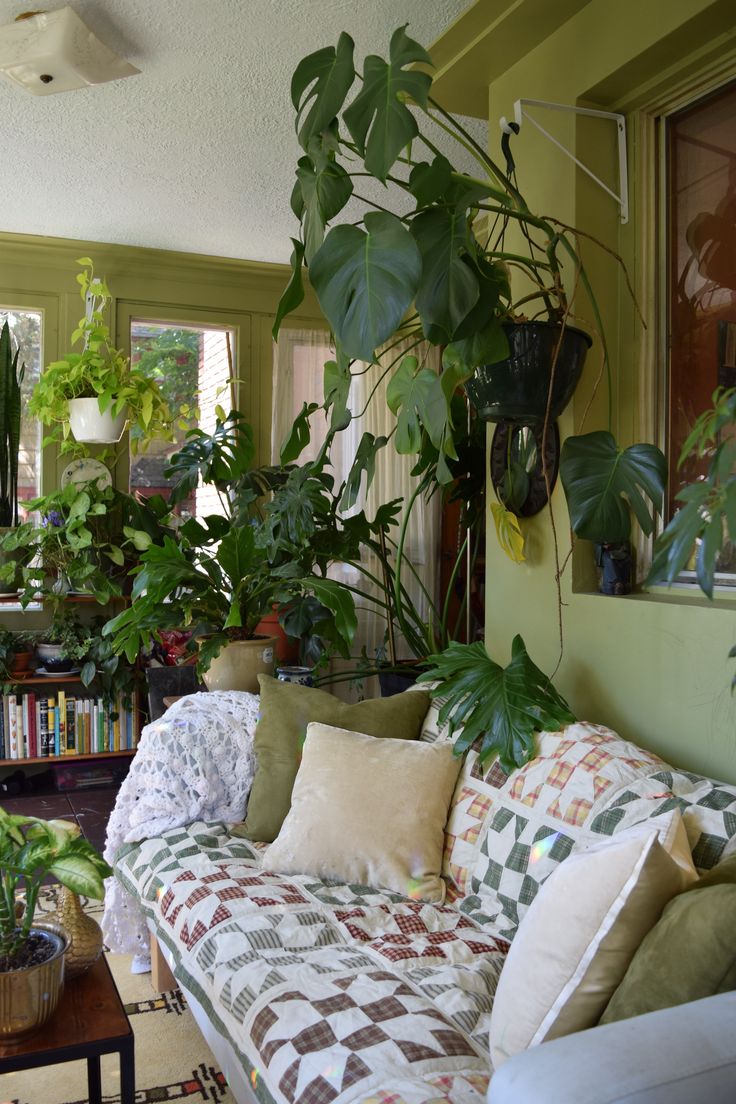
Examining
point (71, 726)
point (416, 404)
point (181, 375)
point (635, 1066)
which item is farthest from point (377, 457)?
point (635, 1066)

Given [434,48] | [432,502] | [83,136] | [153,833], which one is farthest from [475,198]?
[432,502]

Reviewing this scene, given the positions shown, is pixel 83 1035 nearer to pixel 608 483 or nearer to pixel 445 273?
pixel 608 483

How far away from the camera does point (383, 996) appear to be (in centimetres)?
169

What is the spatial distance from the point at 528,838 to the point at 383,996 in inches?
20.6

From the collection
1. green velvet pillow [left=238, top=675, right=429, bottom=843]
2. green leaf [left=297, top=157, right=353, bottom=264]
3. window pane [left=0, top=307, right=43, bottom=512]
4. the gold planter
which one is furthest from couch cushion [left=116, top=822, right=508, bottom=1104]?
window pane [left=0, top=307, right=43, bottom=512]

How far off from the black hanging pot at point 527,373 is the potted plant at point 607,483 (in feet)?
0.72

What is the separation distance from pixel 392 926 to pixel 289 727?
720mm

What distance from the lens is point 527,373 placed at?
2275mm

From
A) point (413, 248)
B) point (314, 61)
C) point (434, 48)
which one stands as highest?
point (434, 48)

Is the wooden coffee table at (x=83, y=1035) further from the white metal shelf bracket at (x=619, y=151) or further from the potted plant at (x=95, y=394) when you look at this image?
the potted plant at (x=95, y=394)

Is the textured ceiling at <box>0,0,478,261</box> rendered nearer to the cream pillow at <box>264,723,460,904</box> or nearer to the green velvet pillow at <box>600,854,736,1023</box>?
the cream pillow at <box>264,723,460,904</box>

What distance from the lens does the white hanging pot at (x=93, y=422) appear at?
4410 mm

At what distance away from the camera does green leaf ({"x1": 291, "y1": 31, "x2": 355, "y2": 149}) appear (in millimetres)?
1949

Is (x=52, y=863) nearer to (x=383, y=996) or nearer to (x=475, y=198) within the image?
(x=383, y=996)
